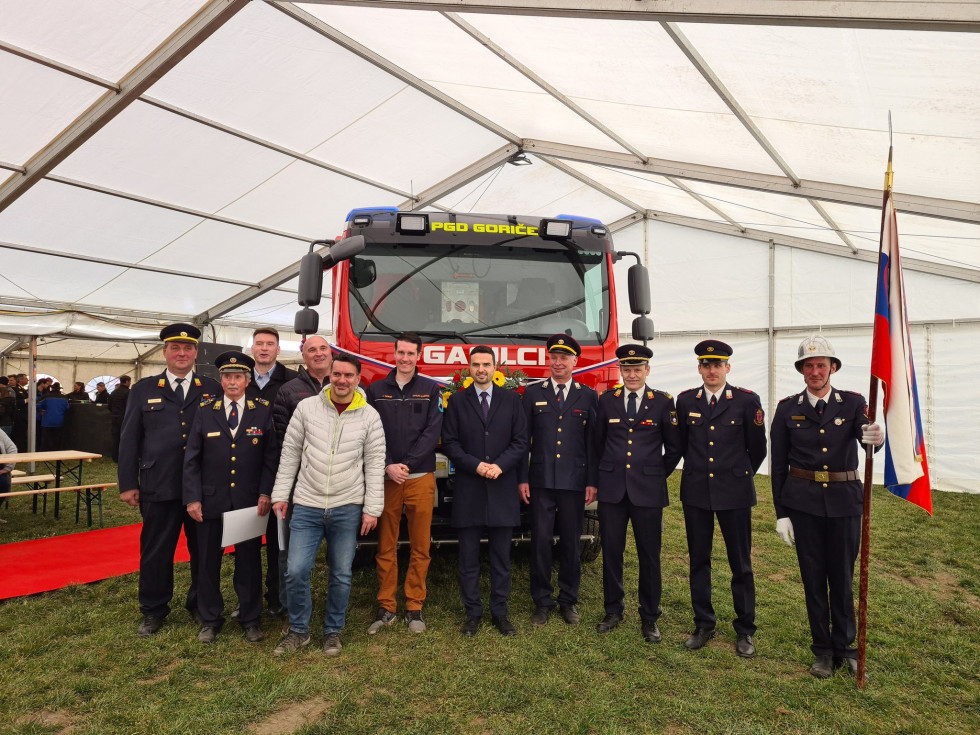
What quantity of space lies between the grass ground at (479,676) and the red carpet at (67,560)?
0.39 meters

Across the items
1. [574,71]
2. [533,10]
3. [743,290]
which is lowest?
[743,290]

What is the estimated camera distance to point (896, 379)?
341 centimetres

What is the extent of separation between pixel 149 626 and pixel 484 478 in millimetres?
2362

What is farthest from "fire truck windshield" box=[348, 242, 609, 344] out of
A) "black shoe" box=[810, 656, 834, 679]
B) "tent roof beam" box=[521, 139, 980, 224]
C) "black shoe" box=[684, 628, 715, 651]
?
"tent roof beam" box=[521, 139, 980, 224]

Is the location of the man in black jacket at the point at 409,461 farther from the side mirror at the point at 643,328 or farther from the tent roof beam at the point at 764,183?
the tent roof beam at the point at 764,183

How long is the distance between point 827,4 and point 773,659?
3.89m

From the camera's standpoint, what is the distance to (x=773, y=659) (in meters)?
3.75

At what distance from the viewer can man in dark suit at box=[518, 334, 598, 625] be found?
423cm

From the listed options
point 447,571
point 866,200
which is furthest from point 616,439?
point 866,200

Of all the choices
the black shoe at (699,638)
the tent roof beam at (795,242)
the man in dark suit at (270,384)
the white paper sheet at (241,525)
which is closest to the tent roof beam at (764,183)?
the tent roof beam at (795,242)

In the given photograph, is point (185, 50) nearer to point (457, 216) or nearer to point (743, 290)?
point (457, 216)

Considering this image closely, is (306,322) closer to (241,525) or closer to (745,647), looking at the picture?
(241,525)

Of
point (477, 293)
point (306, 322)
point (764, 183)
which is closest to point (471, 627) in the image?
point (477, 293)

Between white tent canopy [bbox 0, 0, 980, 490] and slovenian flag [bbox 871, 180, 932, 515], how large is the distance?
4.53 ft
